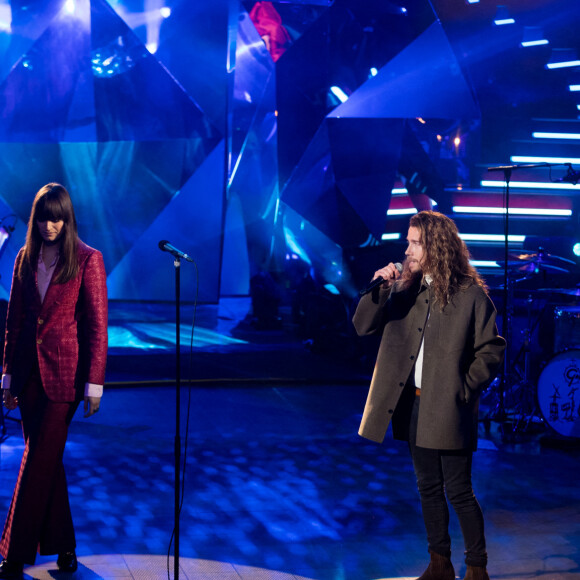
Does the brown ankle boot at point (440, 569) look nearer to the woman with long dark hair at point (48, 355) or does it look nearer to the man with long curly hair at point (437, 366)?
the man with long curly hair at point (437, 366)

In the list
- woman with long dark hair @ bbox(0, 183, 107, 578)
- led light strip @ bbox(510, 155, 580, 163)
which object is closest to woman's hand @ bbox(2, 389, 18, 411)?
woman with long dark hair @ bbox(0, 183, 107, 578)

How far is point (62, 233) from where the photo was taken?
347 centimetres

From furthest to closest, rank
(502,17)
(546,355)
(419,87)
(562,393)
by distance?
(419,87) → (502,17) → (546,355) → (562,393)

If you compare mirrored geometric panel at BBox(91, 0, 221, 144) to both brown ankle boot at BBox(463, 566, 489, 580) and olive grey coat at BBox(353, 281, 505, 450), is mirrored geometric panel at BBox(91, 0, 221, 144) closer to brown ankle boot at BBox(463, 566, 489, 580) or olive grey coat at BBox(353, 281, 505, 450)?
olive grey coat at BBox(353, 281, 505, 450)

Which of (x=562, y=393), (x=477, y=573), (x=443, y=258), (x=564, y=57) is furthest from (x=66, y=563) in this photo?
(x=564, y=57)

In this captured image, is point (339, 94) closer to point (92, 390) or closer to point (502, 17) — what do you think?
point (502, 17)

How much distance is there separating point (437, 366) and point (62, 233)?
5.52ft

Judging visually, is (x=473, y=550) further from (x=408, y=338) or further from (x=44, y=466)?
(x=44, y=466)

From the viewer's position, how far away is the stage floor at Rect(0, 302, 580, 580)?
3826mm

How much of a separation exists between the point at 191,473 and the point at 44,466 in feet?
6.79

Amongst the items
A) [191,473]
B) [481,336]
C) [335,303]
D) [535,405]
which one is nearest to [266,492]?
[191,473]

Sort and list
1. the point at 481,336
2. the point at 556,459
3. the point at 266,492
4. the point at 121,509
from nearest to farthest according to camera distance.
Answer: the point at 481,336, the point at 121,509, the point at 266,492, the point at 556,459

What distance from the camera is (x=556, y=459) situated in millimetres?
6125

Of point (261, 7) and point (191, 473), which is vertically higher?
point (261, 7)
